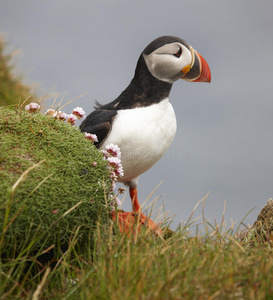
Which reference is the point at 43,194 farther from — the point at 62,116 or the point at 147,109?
the point at 147,109

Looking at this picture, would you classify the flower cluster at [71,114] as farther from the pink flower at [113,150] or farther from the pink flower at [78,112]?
the pink flower at [113,150]

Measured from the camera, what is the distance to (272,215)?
4.99 meters

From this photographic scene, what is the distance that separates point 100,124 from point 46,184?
1747 millimetres

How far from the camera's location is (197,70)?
215 inches

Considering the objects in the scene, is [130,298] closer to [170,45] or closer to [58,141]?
[58,141]

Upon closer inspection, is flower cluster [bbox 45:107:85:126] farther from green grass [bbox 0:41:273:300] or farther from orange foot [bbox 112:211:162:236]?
orange foot [bbox 112:211:162:236]

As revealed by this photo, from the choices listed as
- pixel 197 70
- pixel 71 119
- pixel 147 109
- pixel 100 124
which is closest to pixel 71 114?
pixel 71 119

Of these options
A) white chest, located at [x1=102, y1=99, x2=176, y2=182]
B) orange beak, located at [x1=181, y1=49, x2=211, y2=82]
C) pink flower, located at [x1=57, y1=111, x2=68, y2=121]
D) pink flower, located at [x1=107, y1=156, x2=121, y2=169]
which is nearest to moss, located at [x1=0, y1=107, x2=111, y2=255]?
pink flower, located at [x1=107, y1=156, x2=121, y2=169]

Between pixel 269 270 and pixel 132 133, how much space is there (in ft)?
8.54

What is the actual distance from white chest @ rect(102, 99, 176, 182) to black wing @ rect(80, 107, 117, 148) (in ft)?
0.21

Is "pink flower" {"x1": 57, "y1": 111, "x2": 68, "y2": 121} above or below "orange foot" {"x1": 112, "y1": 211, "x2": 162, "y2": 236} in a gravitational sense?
above

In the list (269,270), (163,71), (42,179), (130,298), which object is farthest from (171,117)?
(130,298)

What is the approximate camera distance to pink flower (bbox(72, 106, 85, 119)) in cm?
503

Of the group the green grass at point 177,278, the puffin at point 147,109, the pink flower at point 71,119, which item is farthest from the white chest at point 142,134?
the green grass at point 177,278
